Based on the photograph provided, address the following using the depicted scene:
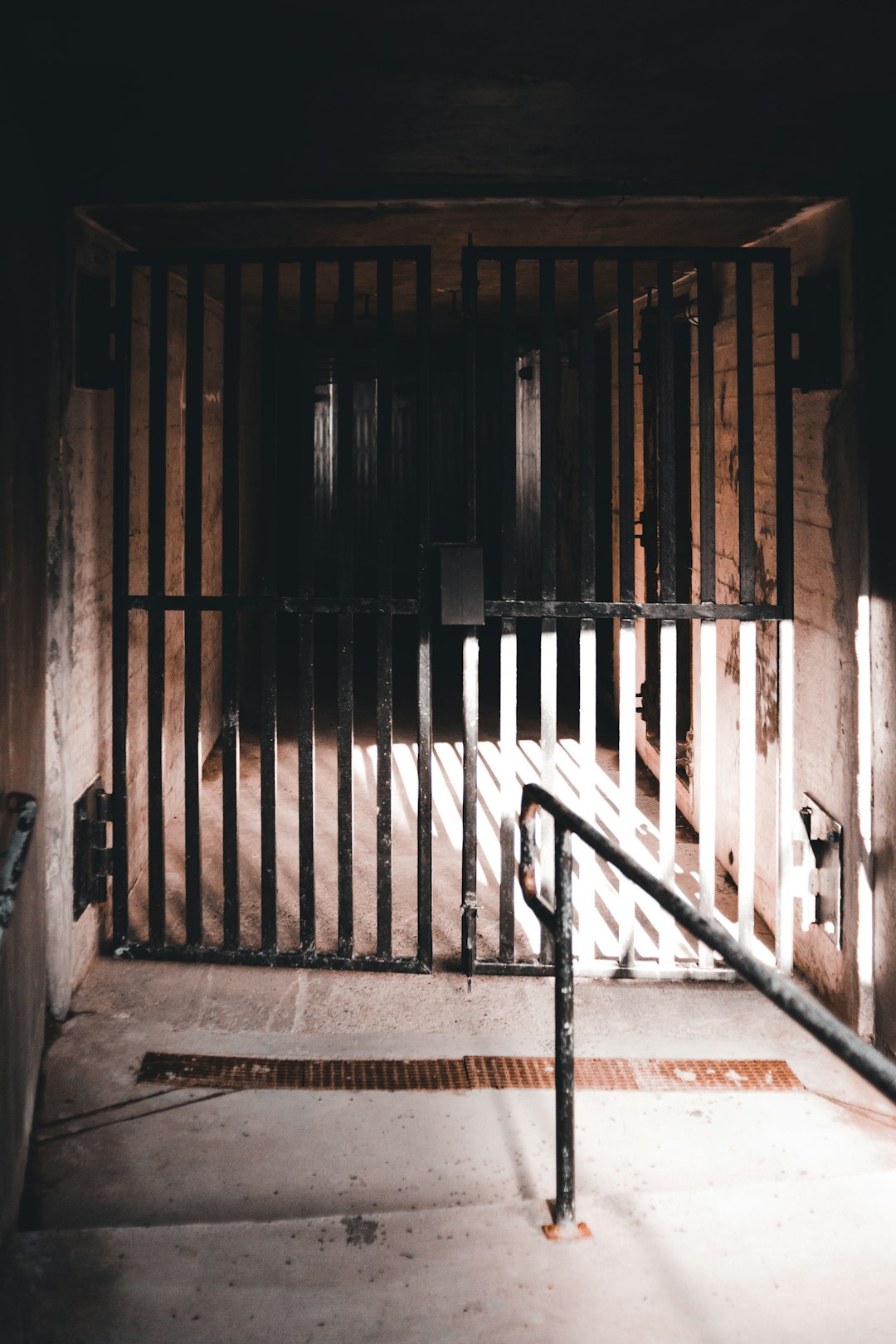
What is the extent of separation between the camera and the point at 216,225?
13.8ft

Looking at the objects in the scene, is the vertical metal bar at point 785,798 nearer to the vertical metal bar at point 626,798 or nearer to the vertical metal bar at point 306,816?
the vertical metal bar at point 626,798

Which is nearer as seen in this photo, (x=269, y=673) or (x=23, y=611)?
(x=23, y=611)

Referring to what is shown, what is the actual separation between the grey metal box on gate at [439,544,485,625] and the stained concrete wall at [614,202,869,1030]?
1.15m

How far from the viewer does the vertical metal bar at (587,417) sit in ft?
12.5

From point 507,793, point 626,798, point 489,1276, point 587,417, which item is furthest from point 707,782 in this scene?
point 489,1276

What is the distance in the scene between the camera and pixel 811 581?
399 centimetres

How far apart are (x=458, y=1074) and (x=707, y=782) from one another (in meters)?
1.29

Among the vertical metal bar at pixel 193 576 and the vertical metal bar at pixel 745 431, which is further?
the vertical metal bar at pixel 193 576

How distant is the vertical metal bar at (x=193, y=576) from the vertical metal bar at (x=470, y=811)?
3.08 ft

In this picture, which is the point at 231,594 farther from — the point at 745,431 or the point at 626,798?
the point at 745,431

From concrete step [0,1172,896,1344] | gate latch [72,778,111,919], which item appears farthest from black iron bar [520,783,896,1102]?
gate latch [72,778,111,919]

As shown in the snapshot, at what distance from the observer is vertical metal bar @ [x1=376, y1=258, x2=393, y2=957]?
12.8 feet

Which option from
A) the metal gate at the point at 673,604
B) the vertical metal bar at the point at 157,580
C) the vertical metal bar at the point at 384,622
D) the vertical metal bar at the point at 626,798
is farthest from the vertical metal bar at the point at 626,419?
the vertical metal bar at the point at 157,580

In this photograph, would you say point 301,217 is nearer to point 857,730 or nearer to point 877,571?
point 877,571
